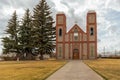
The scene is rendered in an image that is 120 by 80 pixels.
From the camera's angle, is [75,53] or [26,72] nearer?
[26,72]

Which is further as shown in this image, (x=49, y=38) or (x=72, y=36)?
(x=72, y=36)

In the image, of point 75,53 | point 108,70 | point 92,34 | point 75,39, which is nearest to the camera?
point 108,70

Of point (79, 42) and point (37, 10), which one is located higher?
point (37, 10)

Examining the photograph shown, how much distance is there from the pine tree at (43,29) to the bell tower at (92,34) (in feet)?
30.4

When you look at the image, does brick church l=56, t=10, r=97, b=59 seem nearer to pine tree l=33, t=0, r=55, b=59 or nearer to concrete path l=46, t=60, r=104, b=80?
pine tree l=33, t=0, r=55, b=59

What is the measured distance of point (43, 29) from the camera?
58531 mm

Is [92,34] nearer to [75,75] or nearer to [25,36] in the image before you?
[25,36]

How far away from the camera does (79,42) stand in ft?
206

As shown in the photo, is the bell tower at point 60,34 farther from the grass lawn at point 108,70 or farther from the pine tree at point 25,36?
the grass lawn at point 108,70

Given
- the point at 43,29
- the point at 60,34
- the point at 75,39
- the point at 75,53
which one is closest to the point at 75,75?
the point at 43,29

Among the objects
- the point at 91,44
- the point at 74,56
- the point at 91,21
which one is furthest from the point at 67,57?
the point at 91,21

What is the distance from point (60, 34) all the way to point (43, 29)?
621 centimetres

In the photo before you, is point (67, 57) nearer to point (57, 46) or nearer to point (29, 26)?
point (57, 46)

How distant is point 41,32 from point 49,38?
2405 mm
